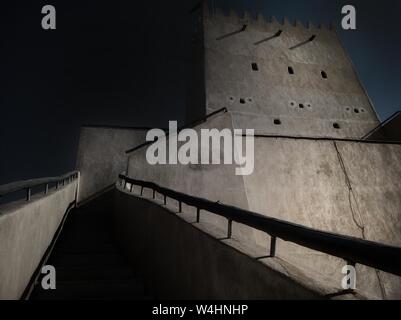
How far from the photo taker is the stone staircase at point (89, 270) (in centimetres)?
371

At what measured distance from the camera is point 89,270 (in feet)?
14.8

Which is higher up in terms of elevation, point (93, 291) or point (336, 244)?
point (336, 244)

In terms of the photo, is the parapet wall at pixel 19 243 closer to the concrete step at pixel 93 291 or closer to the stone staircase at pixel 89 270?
the concrete step at pixel 93 291

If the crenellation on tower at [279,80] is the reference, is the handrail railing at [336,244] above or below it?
below

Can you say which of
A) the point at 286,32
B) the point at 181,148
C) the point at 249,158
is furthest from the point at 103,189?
the point at 286,32

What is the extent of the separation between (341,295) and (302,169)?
31.3 feet

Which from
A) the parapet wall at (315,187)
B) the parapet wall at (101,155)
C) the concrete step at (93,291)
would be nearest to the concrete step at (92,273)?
the concrete step at (93,291)

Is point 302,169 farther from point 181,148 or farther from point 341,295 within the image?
point 341,295

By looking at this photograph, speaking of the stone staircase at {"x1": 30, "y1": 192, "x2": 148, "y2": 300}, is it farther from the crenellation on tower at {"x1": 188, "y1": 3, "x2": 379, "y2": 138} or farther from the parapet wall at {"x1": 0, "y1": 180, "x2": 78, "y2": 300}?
the crenellation on tower at {"x1": 188, "y1": 3, "x2": 379, "y2": 138}

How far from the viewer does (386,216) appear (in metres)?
10.4

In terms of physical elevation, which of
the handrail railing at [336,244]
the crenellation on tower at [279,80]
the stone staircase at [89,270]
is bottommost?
the stone staircase at [89,270]

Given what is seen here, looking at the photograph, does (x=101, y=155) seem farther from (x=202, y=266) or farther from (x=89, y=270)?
(x=202, y=266)

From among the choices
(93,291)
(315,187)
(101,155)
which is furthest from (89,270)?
(101,155)


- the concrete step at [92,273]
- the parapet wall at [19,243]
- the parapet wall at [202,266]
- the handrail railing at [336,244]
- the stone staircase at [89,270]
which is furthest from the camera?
the concrete step at [92,273]
